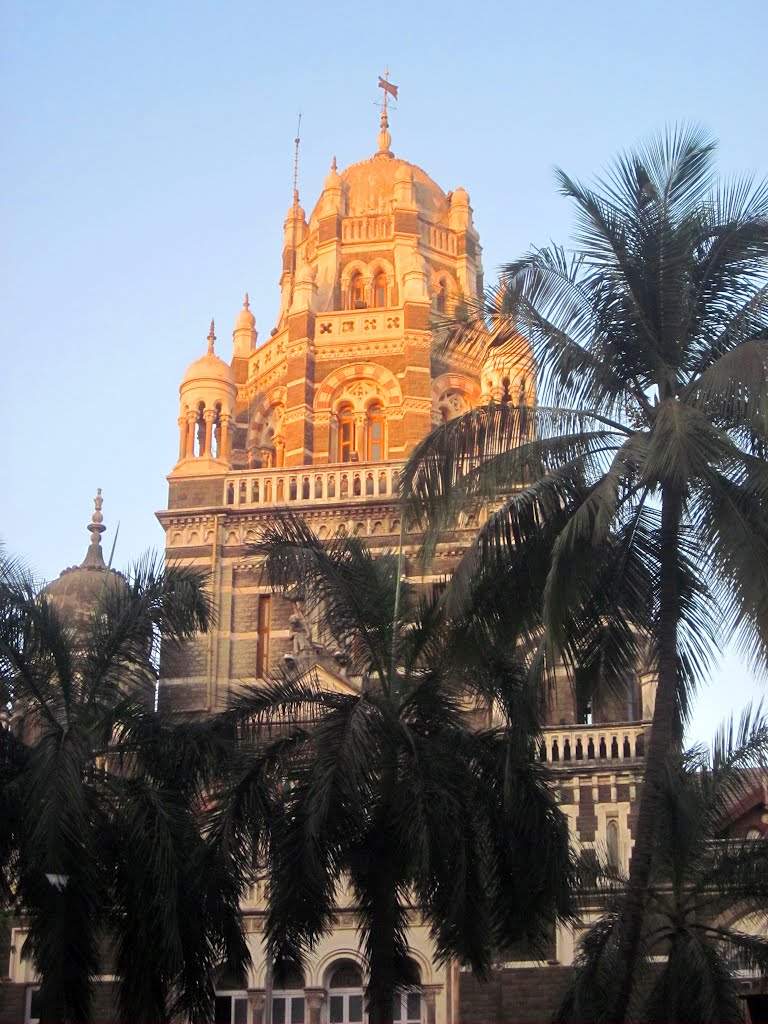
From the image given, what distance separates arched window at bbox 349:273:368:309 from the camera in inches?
1706

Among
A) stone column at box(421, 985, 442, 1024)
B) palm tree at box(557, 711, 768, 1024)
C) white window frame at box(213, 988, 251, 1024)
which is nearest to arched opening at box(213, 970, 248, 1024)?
white window frame at box(213, 988, 251, 1024)

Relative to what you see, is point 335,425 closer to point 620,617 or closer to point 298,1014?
point 298,1014

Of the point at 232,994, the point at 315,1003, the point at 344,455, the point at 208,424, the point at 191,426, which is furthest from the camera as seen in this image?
the point at 344,455

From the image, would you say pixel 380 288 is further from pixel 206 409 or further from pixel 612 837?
pixel 612 837

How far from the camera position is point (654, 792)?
18609mm

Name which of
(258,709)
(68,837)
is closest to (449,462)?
(258,709)

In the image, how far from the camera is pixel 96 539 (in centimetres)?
4253

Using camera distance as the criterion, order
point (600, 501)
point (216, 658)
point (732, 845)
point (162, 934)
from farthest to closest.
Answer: point (216, 658) → point (732, 845) → point (162, 934) → point (600, 501)

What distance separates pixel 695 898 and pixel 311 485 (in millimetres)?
16883

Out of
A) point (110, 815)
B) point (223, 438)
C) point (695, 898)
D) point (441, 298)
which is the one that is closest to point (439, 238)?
point (441, 298)

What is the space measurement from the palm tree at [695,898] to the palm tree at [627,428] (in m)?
1.76

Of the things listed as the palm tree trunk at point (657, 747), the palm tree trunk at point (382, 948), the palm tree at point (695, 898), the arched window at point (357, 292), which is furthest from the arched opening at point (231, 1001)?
the arched window at point (357, 292)

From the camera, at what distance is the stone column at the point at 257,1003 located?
29359 millimetres

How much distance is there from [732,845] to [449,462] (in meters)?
6.69
